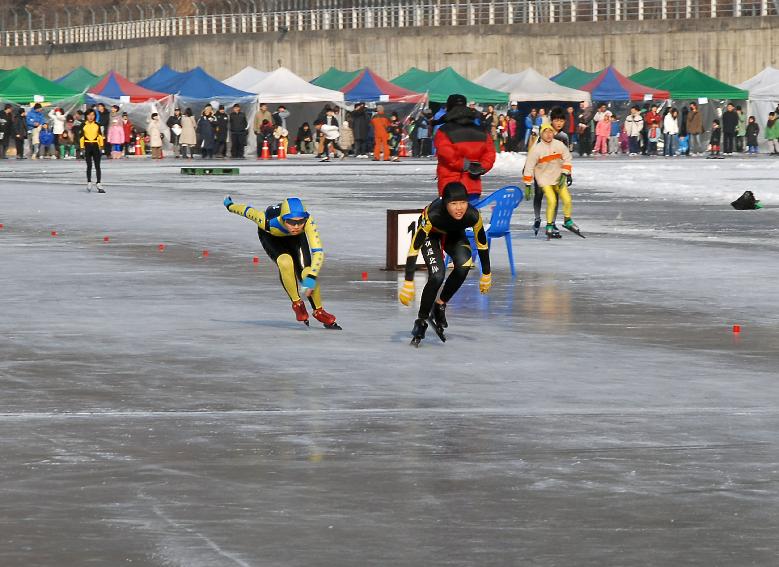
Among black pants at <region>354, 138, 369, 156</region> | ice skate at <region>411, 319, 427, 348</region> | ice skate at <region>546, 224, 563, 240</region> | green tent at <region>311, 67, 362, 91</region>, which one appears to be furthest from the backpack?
green tent at <region>311, 67, 362, 91</region>

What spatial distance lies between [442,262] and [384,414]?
2.97 m

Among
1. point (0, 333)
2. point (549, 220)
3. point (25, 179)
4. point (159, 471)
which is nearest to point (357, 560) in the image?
point (159, 471)

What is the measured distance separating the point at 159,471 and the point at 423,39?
6073 cm

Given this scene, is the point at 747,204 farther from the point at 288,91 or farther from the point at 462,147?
the point at 288,91

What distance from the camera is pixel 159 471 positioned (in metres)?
7.65

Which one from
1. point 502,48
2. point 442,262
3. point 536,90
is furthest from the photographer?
point 502,48

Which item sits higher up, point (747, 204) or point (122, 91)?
point (122, 91)

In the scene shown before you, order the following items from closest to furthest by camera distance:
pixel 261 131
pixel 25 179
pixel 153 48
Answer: pixel 25 179, pixel 261 131, pixel 153 48

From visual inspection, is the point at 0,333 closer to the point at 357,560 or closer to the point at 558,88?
the point at 357,560

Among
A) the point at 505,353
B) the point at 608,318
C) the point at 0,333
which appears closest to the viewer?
the point at 505,353

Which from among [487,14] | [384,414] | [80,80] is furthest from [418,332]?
[487,14]

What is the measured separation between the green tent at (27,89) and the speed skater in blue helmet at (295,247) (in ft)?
141

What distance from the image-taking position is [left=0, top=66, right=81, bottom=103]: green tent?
54469 millimetres

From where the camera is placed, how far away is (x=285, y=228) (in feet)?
40.8
